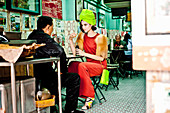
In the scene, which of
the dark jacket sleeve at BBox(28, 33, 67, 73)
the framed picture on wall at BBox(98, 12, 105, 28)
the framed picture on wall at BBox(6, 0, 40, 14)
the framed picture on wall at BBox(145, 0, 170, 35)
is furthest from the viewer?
the framed picture on wall at BBox(98, 12, 105, 28)

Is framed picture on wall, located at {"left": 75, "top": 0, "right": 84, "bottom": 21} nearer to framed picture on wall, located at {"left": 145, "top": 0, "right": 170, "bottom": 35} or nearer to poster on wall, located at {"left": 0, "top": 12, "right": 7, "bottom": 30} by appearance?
poster on wall, located at {"left": 0, "top": 12, "right": 7, "bottom": 30}

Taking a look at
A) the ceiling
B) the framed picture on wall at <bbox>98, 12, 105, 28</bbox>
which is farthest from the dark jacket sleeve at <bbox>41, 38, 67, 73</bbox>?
the ceiling

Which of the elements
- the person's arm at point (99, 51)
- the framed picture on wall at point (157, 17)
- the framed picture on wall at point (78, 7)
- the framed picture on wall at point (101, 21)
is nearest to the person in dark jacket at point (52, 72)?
the person's arm at point (99, 51)

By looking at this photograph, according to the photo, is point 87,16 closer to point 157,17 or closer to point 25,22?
point 25,22

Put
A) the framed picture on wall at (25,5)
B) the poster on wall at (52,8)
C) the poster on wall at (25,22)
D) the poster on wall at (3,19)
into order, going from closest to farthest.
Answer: the poster on wall at (3,19) < the framed picture on wall at (25,5) < the poster on wall at (25,22) < the poster on wall at (52,8)

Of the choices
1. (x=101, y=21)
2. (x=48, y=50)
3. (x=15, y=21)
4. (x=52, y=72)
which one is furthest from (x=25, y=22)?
(x=101, y=21)

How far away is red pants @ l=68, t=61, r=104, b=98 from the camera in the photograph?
310 cm

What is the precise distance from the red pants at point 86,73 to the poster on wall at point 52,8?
5.21 ft

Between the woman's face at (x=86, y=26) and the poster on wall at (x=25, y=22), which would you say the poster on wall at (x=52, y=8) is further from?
the woman's face at (x=86, y=26)

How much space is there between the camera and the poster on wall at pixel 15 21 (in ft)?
10.8

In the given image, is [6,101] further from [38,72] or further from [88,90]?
[88,90]

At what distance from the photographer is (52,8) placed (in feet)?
14.7

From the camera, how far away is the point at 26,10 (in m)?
3.62

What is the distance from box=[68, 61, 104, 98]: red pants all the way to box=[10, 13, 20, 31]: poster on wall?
1.15m
